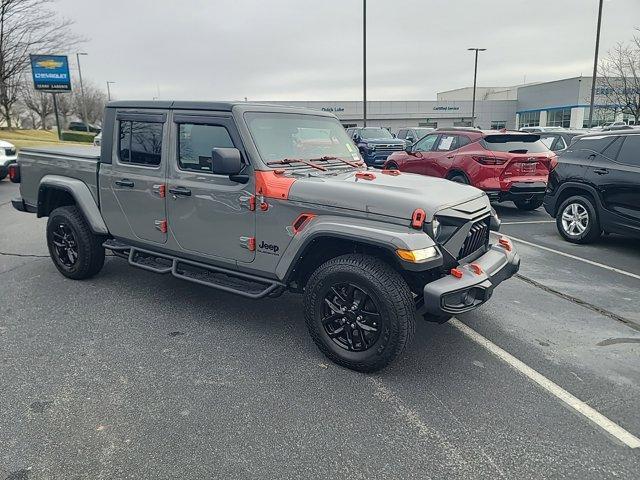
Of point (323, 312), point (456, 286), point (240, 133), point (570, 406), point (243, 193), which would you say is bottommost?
point (570, 406)

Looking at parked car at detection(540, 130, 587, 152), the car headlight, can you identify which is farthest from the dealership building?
the car headlight

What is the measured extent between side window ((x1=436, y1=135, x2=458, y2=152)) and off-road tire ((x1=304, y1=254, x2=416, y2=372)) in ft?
23.4

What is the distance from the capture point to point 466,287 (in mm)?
3148

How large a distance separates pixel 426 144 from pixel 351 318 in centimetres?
803

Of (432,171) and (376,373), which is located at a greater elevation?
(432,171)

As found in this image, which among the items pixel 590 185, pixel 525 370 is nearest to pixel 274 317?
pixel 525 370

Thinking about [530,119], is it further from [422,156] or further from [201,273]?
[201,273]

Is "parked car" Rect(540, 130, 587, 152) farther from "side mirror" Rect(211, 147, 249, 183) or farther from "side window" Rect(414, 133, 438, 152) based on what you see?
"side mirror" Rect(211, 147, 249, 183)

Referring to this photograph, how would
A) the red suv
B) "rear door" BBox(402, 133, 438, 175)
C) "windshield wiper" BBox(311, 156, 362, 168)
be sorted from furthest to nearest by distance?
"rear door" BBox(402, 133, 438, 175), the red suv, "windshield wiper" BBox(311, 156, 362, 168)

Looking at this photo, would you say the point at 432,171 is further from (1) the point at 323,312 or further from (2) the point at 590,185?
(1) the point at 323,312

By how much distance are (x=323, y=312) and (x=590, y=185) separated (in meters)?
5.40

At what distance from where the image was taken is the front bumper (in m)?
3.06

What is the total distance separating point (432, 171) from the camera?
33.1 feet

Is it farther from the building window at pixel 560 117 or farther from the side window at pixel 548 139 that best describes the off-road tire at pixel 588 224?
the building window at pixel 560 117
